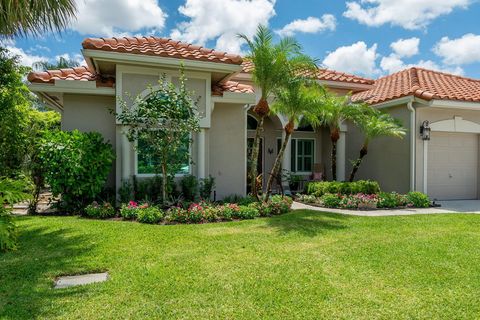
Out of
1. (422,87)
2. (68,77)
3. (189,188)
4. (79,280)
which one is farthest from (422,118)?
(79,280)

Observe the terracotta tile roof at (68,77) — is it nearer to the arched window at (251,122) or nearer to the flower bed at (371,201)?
the arched window at (251,122)

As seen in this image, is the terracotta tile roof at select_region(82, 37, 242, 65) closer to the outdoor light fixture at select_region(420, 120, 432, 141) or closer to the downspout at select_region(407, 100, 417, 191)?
the downspout at select_region(407, 100, 417, 191)

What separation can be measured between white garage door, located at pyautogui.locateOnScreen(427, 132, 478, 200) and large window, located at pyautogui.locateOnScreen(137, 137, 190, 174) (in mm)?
10422

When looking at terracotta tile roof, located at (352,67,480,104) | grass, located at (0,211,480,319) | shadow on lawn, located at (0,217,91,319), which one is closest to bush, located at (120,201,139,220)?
grass, located at (0,211,480,319)

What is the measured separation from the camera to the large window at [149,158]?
395 inches

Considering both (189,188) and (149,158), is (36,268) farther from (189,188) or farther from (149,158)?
(189,188)

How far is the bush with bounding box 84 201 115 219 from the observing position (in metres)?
9.20

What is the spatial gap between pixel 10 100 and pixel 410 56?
79.3 feet

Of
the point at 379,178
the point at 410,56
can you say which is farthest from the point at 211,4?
the point at 410,56

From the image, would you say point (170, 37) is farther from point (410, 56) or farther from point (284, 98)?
point (410, 56)

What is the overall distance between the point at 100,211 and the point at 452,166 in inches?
574

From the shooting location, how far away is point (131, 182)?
10586mm

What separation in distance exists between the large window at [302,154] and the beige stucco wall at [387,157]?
1.99 meters

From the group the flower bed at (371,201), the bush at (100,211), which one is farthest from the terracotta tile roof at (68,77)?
the flower bed at (371,201)
